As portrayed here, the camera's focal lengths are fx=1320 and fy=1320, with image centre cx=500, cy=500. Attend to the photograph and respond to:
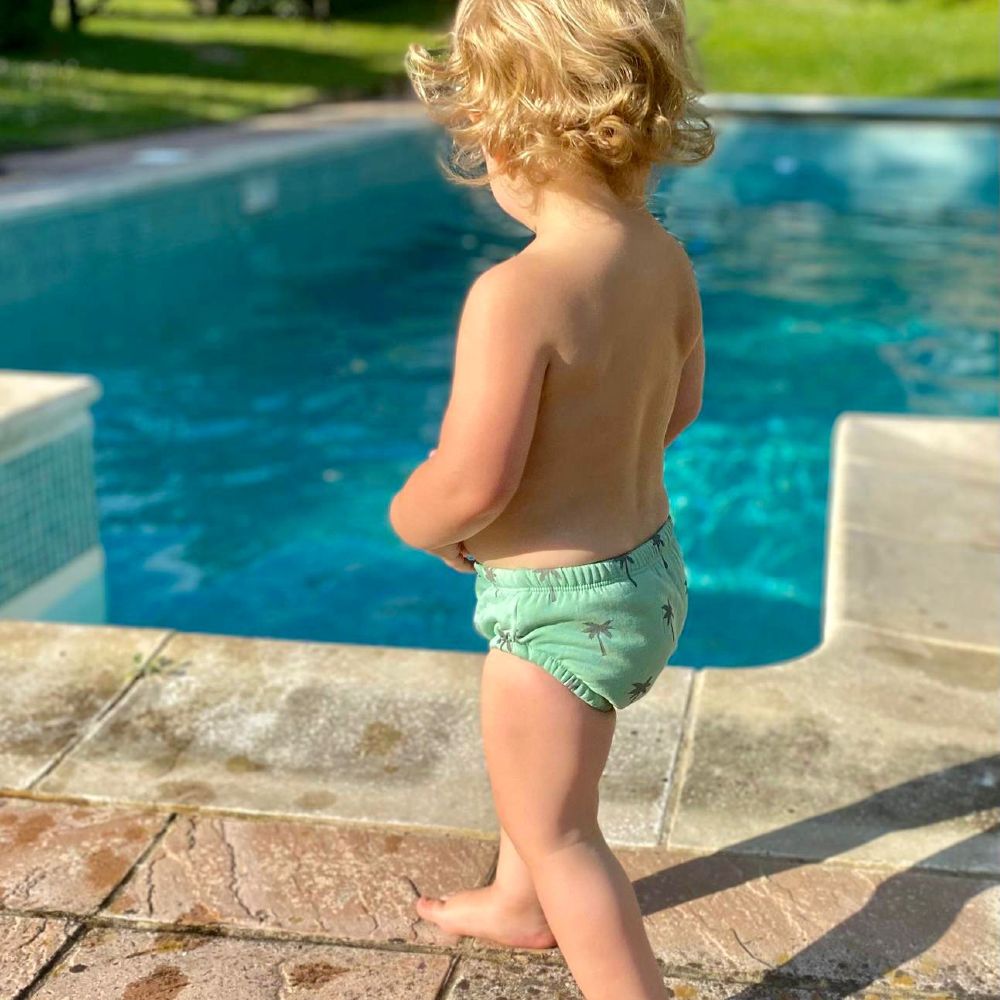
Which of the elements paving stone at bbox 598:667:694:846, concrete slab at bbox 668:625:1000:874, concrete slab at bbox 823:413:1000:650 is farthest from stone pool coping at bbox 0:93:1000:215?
paving stone at bbox 598:667:694:846

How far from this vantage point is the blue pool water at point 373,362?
4.89 m

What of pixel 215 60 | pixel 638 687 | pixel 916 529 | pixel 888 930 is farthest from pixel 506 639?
pixel 215 60

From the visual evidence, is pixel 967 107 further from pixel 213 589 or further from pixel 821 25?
pixel 213 589

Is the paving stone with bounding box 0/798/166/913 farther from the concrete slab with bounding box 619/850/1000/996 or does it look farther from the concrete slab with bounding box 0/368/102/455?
the concrete slab with bounding box 0/368/102/455

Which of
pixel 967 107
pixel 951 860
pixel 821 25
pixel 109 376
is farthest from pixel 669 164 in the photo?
pixel 821 25

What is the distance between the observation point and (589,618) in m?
1.62

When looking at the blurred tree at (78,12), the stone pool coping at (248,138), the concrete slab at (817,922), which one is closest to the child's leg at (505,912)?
the concrete slab at (817,922)

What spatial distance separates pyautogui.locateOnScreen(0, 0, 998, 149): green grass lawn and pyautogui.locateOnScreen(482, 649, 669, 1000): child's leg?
11467mm

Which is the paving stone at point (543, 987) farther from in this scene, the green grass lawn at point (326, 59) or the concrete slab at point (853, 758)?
the green grass lawn at point (326, 59)

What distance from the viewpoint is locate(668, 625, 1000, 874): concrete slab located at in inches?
87.1

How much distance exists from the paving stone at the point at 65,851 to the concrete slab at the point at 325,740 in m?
0.06

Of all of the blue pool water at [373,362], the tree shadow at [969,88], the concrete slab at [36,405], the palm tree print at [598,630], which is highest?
the palm tree print at [598,630]

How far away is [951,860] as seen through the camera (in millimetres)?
2158

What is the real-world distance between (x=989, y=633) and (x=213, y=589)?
9.38ft
